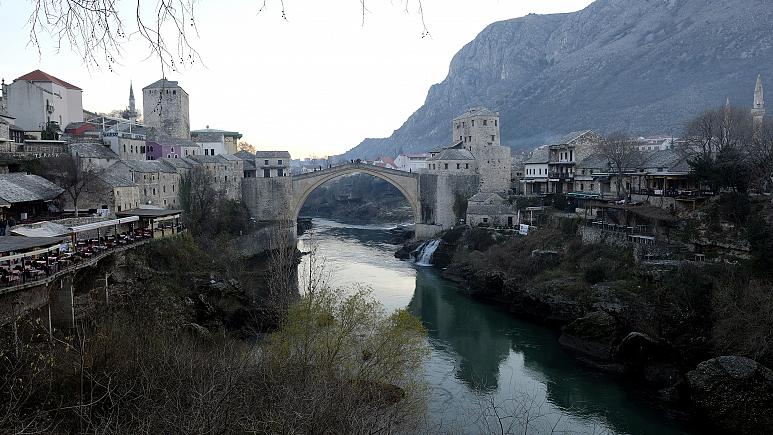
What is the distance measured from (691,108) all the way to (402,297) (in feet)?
182

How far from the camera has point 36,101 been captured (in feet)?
99.3

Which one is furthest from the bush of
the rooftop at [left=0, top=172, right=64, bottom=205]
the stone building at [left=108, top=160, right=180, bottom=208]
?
the rooftop at [left=0, top=172, right=64, bottom=205]

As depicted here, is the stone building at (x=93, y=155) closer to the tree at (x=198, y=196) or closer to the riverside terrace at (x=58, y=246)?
the riverside terrace at (x=58, y=246)

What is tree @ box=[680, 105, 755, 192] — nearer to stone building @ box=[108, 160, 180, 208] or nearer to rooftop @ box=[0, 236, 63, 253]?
rooftop @ box=[0, 236, 63, 253]

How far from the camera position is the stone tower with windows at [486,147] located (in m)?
39.4

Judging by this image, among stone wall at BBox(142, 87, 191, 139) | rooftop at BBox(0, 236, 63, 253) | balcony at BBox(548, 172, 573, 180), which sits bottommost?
rooftop at BBox(0, 236, 63, 253)

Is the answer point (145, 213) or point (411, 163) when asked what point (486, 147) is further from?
point (411, 163)

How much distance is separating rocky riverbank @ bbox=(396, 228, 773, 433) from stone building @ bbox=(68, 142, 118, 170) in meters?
17.0

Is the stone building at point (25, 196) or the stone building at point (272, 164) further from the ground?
the stone building at point (272, 164)

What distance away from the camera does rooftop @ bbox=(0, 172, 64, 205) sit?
58.7 ft

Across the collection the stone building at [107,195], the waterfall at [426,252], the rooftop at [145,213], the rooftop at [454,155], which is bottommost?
the waterfall at [426,252]

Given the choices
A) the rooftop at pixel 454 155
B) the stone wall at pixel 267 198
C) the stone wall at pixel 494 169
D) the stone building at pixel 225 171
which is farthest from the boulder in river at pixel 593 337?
the stone building at pixel 225 171

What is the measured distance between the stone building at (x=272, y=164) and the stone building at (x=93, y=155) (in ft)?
44.4

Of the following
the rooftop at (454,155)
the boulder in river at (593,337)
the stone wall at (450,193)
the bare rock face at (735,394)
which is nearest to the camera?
the bare rock face at (735,394)
